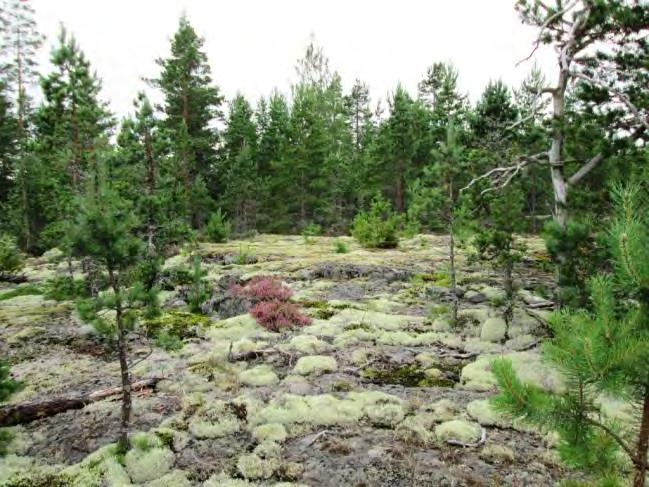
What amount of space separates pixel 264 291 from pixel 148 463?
332 inches

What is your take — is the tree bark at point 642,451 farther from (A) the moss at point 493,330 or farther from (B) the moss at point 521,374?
(A) the moss at point 493,330

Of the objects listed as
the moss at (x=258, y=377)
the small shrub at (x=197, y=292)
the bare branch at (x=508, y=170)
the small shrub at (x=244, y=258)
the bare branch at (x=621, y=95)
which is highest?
the bare branch at (x=621, y=95)

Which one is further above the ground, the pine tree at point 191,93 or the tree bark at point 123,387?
the pine tree at point 191,93

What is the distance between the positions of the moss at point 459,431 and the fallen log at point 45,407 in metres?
5.87

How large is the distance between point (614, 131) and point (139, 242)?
34.1ft

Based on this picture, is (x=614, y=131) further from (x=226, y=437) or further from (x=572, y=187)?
(x=226, y=437)

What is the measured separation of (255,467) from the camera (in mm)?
6035

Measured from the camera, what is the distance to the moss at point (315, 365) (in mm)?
9295

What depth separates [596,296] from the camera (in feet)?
9.21

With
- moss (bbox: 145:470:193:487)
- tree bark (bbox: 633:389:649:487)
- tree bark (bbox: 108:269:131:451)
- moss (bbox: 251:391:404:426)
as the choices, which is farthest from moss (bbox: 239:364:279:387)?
tree bark (bbox: 633:389:649:487)

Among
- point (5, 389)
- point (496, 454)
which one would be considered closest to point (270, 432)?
point (496, 454)

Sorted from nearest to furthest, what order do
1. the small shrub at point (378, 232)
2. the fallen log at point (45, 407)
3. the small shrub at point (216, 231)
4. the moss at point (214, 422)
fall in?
the moss at point (214, 422)
the fallen log at point (45, 407)
the small shrub at point (378, 232)
the small shrub at point (216, 231)

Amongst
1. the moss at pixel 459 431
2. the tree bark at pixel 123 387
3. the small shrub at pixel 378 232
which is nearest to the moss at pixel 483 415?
the moss at pixel 459 431

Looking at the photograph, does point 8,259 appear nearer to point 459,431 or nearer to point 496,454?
point 459,431
